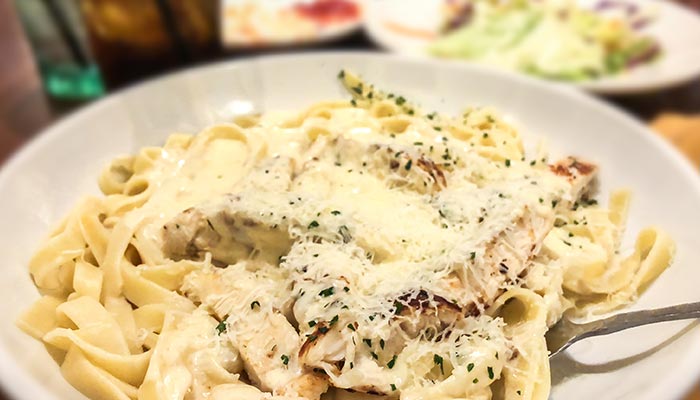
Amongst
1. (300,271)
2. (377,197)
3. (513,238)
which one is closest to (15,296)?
(300,271)

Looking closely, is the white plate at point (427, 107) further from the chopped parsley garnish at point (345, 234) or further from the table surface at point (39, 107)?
the table surface at point (39, 107)

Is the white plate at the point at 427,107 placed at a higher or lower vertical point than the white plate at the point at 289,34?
higher

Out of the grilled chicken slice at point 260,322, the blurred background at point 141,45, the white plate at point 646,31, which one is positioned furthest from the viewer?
the white plate at point 646,31

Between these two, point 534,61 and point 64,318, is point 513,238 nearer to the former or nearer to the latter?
point 64,318

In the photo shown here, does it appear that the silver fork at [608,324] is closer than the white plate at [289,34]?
Yes

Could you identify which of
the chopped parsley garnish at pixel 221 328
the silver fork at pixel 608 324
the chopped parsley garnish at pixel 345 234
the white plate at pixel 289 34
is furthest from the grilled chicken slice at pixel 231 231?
the white plate at pixel 289 34

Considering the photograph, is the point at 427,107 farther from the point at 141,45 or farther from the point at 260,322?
the point at 260,322
